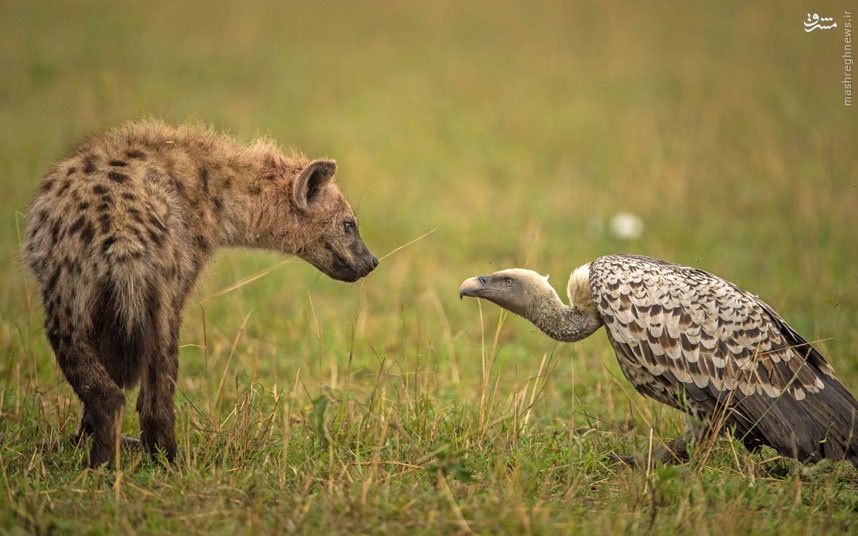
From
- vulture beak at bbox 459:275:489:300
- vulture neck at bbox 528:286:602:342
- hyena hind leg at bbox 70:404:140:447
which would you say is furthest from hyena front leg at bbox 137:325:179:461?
vulture neck at bbox 528:286:602:342

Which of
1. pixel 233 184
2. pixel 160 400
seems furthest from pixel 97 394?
pixel 233 184

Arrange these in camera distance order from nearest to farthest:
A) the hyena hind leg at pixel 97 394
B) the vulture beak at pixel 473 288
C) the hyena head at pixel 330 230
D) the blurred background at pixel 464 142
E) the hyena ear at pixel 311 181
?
the hyena hind leg at pixel 97 394 < the vulture beak at pixel 473 288 < the hyena ear at pixel 311 181 < the hyena head at pixel 330 230 < the blurred background at pixel 464 142

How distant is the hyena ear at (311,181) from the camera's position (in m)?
5.86

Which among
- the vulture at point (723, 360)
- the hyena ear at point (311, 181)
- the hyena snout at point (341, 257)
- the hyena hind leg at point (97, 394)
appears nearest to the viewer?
the hyena hind leg at point (97, 394)

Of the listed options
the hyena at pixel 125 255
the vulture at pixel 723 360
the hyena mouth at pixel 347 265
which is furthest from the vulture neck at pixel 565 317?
the hyena at pixel 125 255

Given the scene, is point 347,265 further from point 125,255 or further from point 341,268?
point 125,255

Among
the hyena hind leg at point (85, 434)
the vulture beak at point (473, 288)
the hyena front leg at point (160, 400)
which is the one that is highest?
the vulture beak at point (473, 288)

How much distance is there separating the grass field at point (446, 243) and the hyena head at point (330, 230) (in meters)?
0.62

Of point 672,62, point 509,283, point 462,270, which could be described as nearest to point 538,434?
point 509,283

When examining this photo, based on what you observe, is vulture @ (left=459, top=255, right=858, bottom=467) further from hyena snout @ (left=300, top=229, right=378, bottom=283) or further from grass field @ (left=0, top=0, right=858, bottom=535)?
hyena snout @ (left=300, top=229, right=378, bottom=283)

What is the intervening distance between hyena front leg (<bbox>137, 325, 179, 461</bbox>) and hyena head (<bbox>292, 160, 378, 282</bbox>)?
1343mm

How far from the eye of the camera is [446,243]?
36.0 feet

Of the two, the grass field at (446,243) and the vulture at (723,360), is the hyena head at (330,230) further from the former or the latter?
the vulture at (723,360)

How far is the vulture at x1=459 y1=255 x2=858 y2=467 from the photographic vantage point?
519cm
